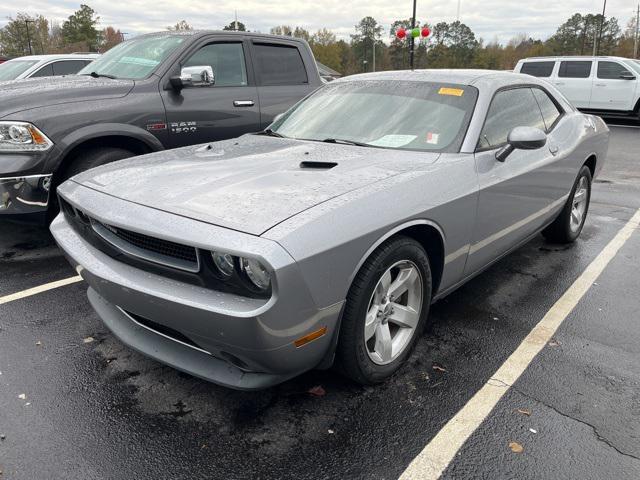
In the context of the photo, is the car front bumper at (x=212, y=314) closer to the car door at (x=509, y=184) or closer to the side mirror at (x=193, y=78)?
the car door at (x=509, y=184)

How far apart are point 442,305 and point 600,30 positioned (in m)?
67.1

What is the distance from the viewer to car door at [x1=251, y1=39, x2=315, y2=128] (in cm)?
565

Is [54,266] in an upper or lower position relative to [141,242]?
lower

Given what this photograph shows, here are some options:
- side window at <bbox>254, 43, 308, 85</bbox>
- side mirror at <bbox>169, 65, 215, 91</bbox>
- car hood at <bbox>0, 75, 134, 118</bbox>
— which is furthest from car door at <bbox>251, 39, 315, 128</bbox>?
car hood at <bbox>0, 75, 134, 118</bbox>

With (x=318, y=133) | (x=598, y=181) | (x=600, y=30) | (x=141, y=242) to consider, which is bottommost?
→ (x=598, y=181)

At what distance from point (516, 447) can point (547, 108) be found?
303cm

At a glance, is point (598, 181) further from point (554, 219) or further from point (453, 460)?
point (453, 460)

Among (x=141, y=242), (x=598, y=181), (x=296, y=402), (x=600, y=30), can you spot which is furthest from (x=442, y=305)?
(x=600, y=30)

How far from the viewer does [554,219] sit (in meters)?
4.54

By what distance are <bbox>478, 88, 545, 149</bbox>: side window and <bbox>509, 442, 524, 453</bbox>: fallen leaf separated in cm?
170

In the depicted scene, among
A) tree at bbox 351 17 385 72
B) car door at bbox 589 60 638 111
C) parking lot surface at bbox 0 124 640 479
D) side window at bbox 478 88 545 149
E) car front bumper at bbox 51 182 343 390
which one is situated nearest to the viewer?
car front bumper at bbox 51 182 343 390

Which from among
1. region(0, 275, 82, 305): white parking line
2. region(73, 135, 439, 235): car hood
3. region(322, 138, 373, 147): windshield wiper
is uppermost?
region(322, 138, 373, 147): windshield wiper

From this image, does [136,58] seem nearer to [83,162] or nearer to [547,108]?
[83,162]

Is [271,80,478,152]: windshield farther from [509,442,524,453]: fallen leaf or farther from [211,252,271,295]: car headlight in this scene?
[509,442,524,453]: fallen leaf
